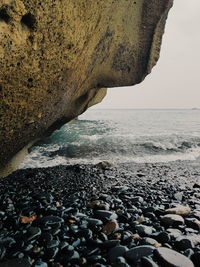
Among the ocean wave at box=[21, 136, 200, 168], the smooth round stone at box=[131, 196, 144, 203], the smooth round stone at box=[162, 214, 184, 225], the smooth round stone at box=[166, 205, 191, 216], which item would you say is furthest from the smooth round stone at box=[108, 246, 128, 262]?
the ocean wave at box=[21, 136, 200, 168]

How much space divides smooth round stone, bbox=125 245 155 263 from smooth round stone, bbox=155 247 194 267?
0.07 m

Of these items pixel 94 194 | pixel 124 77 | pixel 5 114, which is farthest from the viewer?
pixel 124 77

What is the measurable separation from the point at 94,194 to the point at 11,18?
2749 mm

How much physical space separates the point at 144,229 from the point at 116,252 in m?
0.54

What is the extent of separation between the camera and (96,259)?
2.07 metres

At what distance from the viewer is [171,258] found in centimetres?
202

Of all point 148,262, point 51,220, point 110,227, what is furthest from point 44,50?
point 148,262

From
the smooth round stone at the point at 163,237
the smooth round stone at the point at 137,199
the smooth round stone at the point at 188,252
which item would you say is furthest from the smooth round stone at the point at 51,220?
the smooth round stone at the point at 188,252

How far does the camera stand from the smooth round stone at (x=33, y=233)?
7.87 ft

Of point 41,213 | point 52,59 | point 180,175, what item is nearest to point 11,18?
point 52,59

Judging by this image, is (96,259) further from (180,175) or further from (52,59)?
(180,175)

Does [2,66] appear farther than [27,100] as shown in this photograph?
No

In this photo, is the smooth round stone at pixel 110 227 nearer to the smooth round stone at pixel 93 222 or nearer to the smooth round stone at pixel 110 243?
the smooth round stone at pixel 93 222

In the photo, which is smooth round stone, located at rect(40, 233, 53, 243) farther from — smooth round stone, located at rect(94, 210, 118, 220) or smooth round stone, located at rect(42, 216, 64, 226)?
smooth round stone, located at rect(94, 210, 118, 220)
